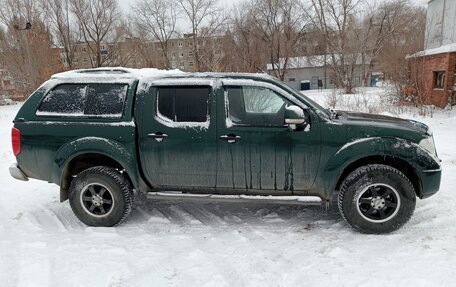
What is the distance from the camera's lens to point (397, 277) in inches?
119

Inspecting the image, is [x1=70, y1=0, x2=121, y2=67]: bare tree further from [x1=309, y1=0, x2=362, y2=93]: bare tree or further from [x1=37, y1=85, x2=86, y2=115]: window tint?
[x1=37, y1=85, x2=86, y2=115]: window tint

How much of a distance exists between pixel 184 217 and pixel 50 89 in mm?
2523

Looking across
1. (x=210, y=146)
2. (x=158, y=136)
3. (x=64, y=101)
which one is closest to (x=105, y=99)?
(x=64, y=101)

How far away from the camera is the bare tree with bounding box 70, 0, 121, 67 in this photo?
4606 centimetres

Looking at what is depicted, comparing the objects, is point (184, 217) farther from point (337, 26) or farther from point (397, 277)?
point (337, 26)

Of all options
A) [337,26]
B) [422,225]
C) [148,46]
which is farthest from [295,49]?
[422,225]

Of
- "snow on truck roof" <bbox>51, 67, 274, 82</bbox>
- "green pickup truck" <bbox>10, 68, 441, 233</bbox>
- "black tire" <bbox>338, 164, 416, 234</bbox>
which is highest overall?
"snow on truck roof" <bbox>51, 67, 274, 82</bbox>

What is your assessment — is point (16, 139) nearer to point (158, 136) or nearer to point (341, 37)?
point (158, 136)

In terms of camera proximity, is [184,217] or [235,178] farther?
[184,217]

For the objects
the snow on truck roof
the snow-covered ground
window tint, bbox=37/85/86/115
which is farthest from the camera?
window tint, bbox=37/85/86/115

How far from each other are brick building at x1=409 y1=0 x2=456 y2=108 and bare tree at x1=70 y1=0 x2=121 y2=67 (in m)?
42.0

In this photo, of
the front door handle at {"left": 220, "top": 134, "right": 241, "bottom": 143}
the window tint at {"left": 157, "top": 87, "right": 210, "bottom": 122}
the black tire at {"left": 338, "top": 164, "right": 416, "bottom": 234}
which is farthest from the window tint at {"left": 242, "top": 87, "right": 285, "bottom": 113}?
the black tire at {"left": 338, "top": 164, "right": 416, "bottom": 234}

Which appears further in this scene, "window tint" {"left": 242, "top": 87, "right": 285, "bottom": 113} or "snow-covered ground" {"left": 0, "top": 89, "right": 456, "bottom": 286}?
"window tint" {"left": 242, "top": 87, "right": 285, "bottom": 113}

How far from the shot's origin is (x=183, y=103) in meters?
4.12
